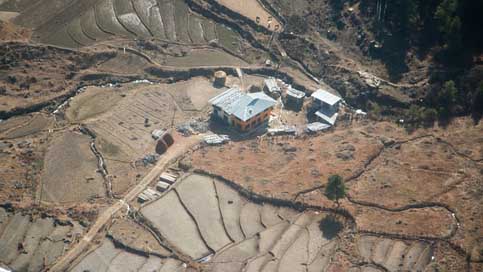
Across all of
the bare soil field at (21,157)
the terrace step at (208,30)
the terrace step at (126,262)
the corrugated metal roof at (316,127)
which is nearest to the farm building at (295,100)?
the corrugated metal roof at (316,127)

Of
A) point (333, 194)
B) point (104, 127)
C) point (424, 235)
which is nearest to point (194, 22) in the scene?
point (104, 127)

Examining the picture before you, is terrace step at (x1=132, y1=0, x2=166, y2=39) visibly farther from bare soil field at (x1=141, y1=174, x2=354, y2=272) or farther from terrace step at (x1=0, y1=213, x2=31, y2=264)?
terrace step at (x1=0, y1=213, x2=31, y2=264)

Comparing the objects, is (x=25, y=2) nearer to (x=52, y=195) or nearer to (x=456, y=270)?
(x=52, y=195)

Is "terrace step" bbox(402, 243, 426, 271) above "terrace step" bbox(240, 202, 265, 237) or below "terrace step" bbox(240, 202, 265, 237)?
above

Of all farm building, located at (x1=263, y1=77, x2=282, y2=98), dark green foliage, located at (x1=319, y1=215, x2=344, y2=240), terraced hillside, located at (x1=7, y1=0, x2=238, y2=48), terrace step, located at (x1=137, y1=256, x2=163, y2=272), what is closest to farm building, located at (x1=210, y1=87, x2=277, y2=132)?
farm building, located at (x1=263, y1=77, x2=282, y2=98)

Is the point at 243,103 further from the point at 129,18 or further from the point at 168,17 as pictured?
the point at 129,18
